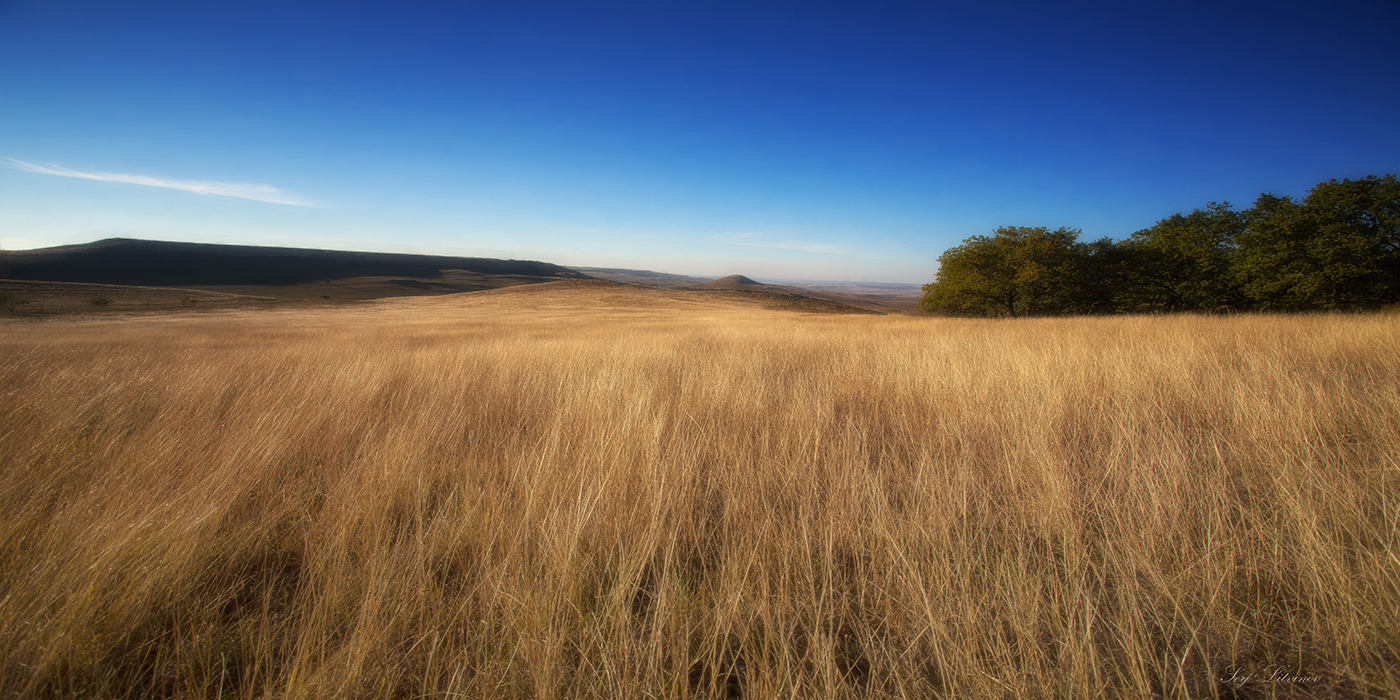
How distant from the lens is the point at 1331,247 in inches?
760

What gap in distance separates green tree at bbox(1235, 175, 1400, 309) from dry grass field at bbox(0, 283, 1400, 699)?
89.8 feet

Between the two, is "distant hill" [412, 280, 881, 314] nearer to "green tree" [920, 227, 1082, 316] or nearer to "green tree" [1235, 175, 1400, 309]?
"green tree" [920, 227, 1082, 316]

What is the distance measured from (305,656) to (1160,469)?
3991mm

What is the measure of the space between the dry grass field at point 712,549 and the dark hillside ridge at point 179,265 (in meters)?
105

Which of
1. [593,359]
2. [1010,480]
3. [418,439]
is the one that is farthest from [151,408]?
[1010,480]

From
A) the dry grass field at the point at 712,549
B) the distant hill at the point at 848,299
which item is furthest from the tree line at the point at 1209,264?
the dry grass field at the point at 712,549

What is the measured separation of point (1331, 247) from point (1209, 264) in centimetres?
509

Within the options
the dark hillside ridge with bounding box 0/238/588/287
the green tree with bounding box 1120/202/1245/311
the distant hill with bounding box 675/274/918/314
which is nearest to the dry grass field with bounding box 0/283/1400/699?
the green tree with bounding box 1120/202/1245/311

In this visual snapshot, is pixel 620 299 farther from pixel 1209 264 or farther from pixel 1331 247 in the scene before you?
pixel 1331 247

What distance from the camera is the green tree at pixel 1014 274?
26797mm

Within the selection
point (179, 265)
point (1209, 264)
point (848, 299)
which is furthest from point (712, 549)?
point (179, 265)

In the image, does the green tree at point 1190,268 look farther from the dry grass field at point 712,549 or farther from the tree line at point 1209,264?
the dry grass field at point 712,549

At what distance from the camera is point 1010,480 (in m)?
2.45

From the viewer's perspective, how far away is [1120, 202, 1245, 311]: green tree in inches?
964
